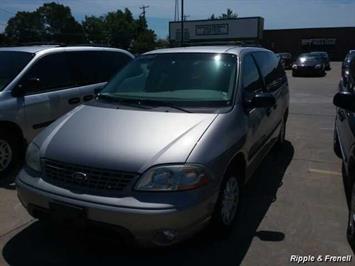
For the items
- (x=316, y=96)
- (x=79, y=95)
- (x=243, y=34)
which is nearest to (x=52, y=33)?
(x=243, y=34)

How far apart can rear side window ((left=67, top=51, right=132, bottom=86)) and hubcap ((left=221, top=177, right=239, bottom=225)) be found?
11.8 ft

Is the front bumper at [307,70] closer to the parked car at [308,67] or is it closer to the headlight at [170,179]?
the parked car at [308,67]

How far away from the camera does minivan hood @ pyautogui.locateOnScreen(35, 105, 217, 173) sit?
10.8 feet

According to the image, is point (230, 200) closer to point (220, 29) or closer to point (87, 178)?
point (87, 178)

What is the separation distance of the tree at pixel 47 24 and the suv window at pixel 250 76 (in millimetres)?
78246

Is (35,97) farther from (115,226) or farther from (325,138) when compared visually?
(325,138)

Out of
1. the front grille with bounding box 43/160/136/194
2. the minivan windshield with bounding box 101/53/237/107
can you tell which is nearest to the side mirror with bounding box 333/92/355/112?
the minivan windshield with bounding box 101/53/237/107

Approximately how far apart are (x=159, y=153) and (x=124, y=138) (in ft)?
1.23

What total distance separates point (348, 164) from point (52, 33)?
3351 inches

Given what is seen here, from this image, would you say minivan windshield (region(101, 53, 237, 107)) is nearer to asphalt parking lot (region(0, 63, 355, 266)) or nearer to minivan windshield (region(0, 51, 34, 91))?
asphalt parking lot (region(0, 63, 355, 266))

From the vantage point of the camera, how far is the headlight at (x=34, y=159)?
362cm

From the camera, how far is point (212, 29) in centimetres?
5625

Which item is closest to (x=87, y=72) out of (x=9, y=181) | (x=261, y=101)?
(x=9, y=181)

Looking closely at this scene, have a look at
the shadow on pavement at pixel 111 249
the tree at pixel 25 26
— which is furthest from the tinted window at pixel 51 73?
the tree at pixel 25 26
